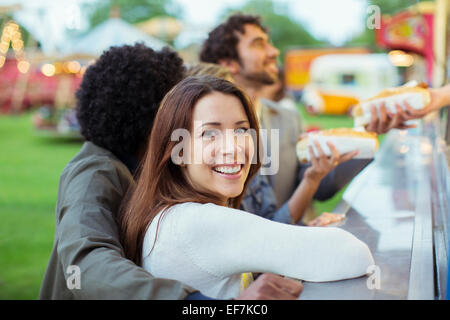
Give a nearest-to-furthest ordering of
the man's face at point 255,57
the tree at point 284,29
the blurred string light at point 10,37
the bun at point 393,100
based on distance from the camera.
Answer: the bun at point 393,100
the man's face at point 255,57
the blurred string light at point 10,37
the tree at point 284,29

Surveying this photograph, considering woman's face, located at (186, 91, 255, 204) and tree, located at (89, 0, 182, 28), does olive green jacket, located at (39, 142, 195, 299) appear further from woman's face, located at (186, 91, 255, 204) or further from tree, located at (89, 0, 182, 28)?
tree, located at (89, 0, 182, 28)

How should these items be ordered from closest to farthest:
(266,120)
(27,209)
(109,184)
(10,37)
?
(109,184) < (266,120) < (27,209) < (10,37)

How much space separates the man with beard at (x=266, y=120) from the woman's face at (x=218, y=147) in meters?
1.03

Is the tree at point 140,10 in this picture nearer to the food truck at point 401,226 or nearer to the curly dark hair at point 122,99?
the food truck at point 401,226

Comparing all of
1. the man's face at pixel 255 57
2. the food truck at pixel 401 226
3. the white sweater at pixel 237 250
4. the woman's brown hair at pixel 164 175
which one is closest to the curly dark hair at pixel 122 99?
the woman's brown hair at pixel 164 175

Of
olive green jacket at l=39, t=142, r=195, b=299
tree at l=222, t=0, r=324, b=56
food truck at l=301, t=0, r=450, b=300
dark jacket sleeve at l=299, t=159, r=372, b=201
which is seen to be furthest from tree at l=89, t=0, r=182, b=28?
olive green jacket at l=39, t=142, r=195, b=299

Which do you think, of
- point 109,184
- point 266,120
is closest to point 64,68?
point 266,120

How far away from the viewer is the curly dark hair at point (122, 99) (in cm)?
207

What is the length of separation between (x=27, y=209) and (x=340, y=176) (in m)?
5.44

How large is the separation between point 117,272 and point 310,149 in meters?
1.30

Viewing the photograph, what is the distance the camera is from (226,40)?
11.5 feet

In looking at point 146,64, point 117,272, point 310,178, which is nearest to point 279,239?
point 117,272

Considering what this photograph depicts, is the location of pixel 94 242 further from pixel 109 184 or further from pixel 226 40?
pixel 226 40
